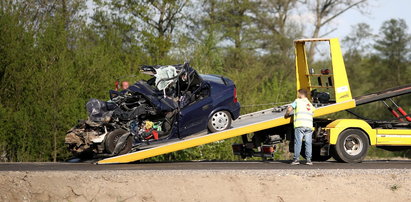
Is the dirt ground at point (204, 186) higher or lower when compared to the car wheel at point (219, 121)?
lower

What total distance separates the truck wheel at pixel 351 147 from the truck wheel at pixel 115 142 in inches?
175

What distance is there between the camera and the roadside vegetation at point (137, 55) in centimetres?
2406

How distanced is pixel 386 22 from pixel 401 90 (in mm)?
35622

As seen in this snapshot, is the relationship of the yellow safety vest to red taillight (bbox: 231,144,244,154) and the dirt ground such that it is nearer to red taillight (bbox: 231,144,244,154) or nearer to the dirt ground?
red taillight (bbox: 231,144,244,154)

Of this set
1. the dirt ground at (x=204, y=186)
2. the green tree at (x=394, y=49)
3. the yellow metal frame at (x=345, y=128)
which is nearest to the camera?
the dirt ground at (x=204, y=186)

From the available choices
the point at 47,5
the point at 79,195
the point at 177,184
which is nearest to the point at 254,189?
the point at 177,184

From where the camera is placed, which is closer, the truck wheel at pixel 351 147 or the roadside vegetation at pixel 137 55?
the truck wheel at pixel 351 147

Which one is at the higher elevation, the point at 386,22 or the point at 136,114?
the point at 386,22

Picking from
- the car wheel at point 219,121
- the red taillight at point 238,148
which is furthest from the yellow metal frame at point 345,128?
the red taillight at point 238,148

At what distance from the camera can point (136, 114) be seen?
14633 mm

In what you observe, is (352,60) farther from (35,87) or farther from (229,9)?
(35,87)

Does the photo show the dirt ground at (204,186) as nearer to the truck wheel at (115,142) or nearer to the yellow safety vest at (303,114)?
the yellow safety vest at (303,114)

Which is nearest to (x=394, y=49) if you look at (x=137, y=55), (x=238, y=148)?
(x=137, y=55)

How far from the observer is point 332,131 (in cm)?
1447
